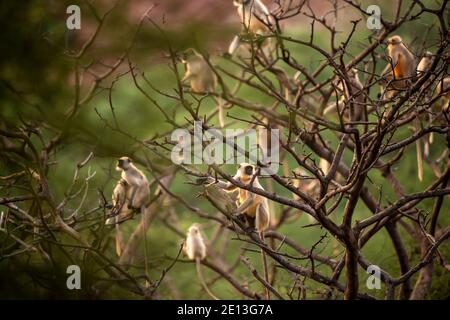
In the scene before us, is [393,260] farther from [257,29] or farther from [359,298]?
[359,298]

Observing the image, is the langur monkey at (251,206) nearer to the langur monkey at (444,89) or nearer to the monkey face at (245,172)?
the monkey face at (245,172)

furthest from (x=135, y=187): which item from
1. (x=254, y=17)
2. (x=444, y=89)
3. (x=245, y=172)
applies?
(x=444, y=89)

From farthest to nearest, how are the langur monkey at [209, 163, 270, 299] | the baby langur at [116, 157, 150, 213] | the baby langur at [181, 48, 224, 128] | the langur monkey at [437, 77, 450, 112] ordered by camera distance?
1. the baby langur at [181, 48, 224, 128]
2. the baby langur at [116, 157, 150, 213]
3. the langur monkey at [209, 163, 270, 299]
4. the langur monkey at [437, 77, 450, 112]

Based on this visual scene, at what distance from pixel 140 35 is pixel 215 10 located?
0.89 meters

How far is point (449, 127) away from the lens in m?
2.81

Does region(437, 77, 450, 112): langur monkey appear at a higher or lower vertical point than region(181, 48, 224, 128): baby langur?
lower

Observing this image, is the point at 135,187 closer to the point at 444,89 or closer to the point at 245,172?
the point at 245,172

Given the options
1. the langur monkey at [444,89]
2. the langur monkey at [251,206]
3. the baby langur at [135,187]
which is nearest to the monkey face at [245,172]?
the langur monkey at [251,206]

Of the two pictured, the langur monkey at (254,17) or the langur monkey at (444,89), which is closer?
the langur monkey at (444,89)

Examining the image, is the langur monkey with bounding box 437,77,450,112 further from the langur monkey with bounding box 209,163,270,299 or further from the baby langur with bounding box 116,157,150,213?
the baby langur with bounding box 116,157,150,213

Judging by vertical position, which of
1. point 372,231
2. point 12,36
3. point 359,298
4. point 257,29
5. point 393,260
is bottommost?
point 359,298

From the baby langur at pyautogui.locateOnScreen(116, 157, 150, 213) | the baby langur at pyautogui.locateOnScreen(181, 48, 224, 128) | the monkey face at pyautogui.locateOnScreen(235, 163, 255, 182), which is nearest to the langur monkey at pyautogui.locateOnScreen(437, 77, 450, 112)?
the monkey face at pyautogui.locateOnScreen(235, 163, 255, 182)

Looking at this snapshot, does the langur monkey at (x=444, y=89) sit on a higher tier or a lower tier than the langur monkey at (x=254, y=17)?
lower

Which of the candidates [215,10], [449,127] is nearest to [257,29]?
[215,10]
